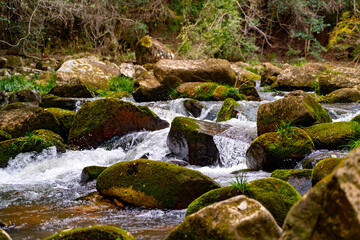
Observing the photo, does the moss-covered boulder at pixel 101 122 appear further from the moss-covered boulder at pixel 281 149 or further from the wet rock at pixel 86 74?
the wet rock at pixel 86 74

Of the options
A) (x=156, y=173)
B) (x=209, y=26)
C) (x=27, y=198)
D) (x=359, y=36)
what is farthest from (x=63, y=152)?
(x=359, y=36)

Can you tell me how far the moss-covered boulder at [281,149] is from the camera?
522 cm

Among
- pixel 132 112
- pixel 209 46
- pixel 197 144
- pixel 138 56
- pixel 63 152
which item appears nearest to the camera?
pixel 197 144

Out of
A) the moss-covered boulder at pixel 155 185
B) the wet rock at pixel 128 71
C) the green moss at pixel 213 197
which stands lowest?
the wet rock at pixel 128 71

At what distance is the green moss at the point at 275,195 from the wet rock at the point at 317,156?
6.59 ft

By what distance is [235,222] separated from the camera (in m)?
1.92

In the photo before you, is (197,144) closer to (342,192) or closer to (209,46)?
(342,192)

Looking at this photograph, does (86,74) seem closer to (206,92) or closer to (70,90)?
(70,90)

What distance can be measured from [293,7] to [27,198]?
2029cm

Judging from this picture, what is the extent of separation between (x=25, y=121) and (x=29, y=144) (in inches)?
38.8

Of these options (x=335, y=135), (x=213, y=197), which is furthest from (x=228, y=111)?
(x=213, y=197)

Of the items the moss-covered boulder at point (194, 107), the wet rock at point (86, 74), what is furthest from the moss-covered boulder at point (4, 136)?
the wet rock at point (86, 74)

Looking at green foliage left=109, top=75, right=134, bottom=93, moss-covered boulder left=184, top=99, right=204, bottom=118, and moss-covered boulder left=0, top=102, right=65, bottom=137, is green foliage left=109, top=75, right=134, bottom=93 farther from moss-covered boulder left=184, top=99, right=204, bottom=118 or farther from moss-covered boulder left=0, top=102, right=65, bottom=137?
moss-covered boulder left=0, top=102, right=65, bottom=137

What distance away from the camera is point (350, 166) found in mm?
1404
